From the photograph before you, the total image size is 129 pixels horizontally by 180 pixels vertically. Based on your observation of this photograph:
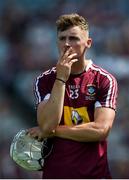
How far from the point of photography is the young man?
512 centimetres

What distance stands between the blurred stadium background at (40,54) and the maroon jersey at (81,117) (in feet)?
13.3

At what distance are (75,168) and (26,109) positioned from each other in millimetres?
5001

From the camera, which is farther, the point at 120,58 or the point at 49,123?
the point at 120,58

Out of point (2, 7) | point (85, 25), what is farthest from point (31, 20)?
point (85, 25)

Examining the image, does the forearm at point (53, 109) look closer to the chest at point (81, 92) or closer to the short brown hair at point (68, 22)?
the chest at point (81, 92)

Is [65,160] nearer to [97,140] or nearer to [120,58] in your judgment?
[97,140]

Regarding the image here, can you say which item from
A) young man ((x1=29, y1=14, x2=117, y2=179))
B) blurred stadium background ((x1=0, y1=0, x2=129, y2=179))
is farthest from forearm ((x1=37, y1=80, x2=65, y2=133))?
blurred stadium background ((x1=0, y1=0, x2=129, y2=179))

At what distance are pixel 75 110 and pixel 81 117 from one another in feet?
0.22

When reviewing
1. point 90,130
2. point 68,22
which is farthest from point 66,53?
point 90,130

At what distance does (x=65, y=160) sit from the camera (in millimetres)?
5152

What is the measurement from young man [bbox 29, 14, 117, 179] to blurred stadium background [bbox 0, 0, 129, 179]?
4085 millimetres

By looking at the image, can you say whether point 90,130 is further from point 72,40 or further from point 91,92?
point 72,40

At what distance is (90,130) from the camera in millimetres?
5121

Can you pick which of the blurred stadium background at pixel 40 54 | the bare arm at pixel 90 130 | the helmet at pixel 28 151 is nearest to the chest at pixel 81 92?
the bare arm at pixel 90 130
